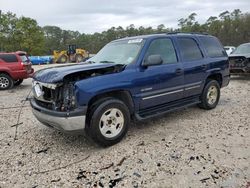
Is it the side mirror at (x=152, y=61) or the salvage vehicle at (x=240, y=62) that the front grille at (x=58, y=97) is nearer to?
the side mirror at (x=152, y=61)

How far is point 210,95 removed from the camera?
6.63 m

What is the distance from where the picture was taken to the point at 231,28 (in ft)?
186

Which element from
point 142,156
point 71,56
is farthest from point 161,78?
point 71,56

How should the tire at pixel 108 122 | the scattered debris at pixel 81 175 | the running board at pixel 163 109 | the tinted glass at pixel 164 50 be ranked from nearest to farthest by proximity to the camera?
the scattered debris at pixel 81 175 → the tire at pixel 108 122 → the running board at pixel 163 109 → the tinted glass at pixel 164 50

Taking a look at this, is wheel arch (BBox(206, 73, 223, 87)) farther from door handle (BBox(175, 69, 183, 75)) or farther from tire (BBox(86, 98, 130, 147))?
tire (BBox(86, 98, 130, 147))

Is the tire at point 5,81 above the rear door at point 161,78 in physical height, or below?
below

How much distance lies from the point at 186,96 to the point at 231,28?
57.0 meters

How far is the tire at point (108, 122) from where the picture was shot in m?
4.15

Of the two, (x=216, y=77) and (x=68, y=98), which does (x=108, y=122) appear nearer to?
(x=68, y=98)

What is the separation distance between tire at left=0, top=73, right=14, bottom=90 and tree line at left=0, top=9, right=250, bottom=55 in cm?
3232

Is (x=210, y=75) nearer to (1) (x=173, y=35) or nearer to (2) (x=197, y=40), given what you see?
(2) (x=197, y=40)

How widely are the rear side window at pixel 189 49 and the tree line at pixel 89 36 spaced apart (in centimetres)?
3528

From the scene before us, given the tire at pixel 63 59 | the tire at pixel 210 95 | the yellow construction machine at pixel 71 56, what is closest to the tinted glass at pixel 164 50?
the tire at pixel 210 95

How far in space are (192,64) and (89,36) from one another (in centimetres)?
6806
